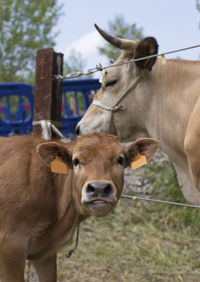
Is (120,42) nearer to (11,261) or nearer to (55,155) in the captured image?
(55,155)

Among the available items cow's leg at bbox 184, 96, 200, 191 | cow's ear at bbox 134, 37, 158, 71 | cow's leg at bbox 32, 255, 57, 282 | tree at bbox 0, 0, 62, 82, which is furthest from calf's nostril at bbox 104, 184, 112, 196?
tree at bbox 0, 0, 62, 82

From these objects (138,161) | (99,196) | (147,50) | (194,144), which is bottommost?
(99,196)

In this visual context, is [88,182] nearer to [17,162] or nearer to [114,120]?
[17,162]

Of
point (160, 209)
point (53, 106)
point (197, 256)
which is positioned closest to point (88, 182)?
point (53, 106)

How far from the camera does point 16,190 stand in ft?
11.4

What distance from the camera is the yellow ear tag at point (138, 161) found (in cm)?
348

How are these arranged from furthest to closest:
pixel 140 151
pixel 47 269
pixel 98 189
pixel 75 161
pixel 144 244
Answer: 1. pixel 144 244
2. pixel 47 269
3. pixel 140 151
4. pixel 75 161
5. pixel 98 189

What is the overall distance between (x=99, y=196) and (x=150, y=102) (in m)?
1.66

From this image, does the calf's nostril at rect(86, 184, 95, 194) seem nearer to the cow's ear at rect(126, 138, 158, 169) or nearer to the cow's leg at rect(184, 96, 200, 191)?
the cow's ear at rect(126, 138, 158, 169)

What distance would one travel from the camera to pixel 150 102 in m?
4.24

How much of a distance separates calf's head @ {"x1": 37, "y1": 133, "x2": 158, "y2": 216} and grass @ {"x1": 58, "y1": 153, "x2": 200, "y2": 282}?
231 centimetres

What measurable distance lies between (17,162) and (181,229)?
4373 mm

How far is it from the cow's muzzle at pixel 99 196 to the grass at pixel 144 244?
8.54 feet

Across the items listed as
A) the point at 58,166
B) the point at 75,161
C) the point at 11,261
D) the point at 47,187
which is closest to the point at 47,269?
the point at 11,261
